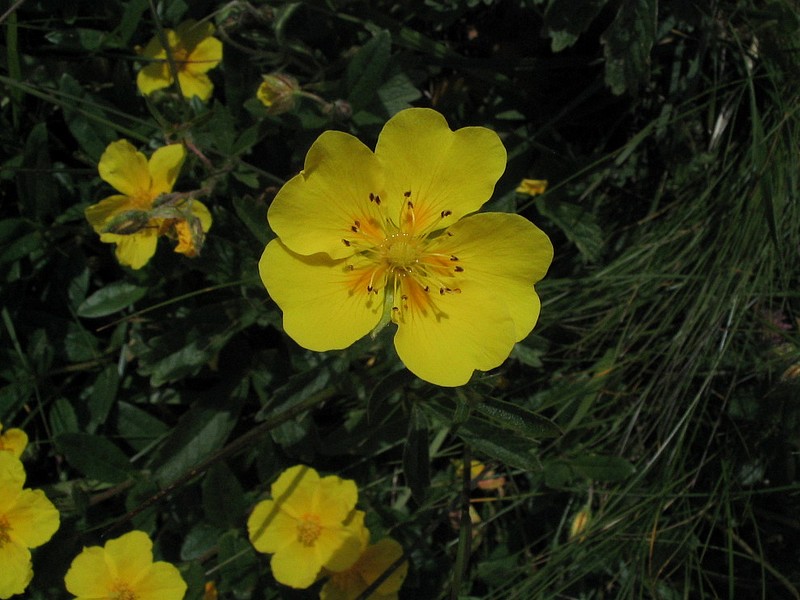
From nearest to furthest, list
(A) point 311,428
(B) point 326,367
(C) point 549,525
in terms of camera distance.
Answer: (B) point 326,367
(A) point 311,428
(C) point 549,525

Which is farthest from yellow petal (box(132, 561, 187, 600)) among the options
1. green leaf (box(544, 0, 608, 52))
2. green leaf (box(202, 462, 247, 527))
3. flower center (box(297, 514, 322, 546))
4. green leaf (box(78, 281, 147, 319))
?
green leaf (box(544, 0, 608, 52))

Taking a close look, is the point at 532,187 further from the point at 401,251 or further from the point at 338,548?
the point at 338,548

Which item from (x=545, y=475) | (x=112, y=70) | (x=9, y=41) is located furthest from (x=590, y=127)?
(x=9, y=41)

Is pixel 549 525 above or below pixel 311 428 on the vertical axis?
below

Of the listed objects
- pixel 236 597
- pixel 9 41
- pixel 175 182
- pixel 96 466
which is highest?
pixel 9 41

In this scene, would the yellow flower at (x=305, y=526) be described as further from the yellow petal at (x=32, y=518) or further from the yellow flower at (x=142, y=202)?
the yellow flower at (x=142, y=202)

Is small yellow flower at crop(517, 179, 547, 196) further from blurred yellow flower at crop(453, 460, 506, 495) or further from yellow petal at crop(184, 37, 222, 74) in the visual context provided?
yellow petal at crop(184, 37, 222, 74)

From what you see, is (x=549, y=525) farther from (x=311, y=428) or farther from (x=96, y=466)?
(x=96, y=466)

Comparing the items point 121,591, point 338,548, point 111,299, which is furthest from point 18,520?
point 338,548
